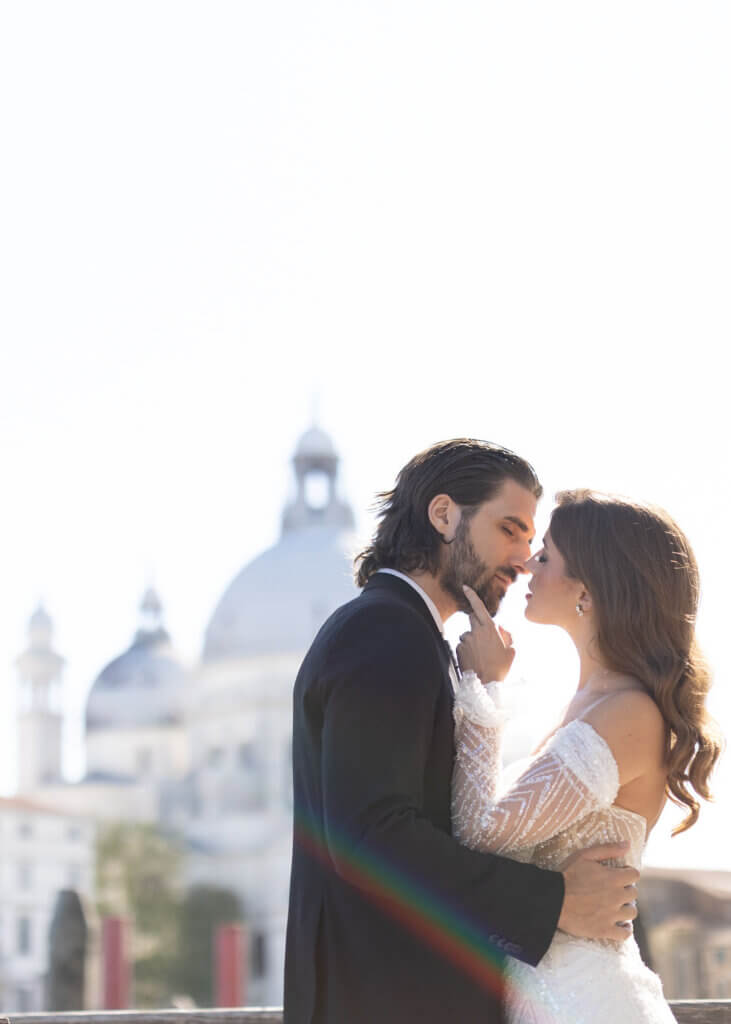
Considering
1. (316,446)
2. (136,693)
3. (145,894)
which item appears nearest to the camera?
(145,894)

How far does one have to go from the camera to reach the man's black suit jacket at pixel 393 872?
273 cm

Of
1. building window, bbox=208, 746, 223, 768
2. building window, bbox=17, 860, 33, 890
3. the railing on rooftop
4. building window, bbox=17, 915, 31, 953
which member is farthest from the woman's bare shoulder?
building window, bbox=17, 860, 33, 890

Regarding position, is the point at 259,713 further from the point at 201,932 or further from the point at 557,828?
the point at 557,828

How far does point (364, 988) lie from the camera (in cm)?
279

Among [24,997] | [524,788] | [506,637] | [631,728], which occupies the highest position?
[506,637]

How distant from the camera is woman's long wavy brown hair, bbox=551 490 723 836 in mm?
2990

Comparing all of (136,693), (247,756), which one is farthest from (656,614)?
(136,693)

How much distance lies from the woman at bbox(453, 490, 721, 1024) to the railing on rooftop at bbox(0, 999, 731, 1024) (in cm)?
58

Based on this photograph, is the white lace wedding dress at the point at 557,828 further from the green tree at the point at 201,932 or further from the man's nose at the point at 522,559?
the green tree at the point at 201,932

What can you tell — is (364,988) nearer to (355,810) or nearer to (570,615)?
(355,810)

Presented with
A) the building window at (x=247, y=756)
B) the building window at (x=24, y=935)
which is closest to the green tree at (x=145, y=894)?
the building window at (x=247, y=756)

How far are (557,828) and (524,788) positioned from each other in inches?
3.5

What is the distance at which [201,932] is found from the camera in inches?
1811

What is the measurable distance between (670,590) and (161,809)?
55.0 m
